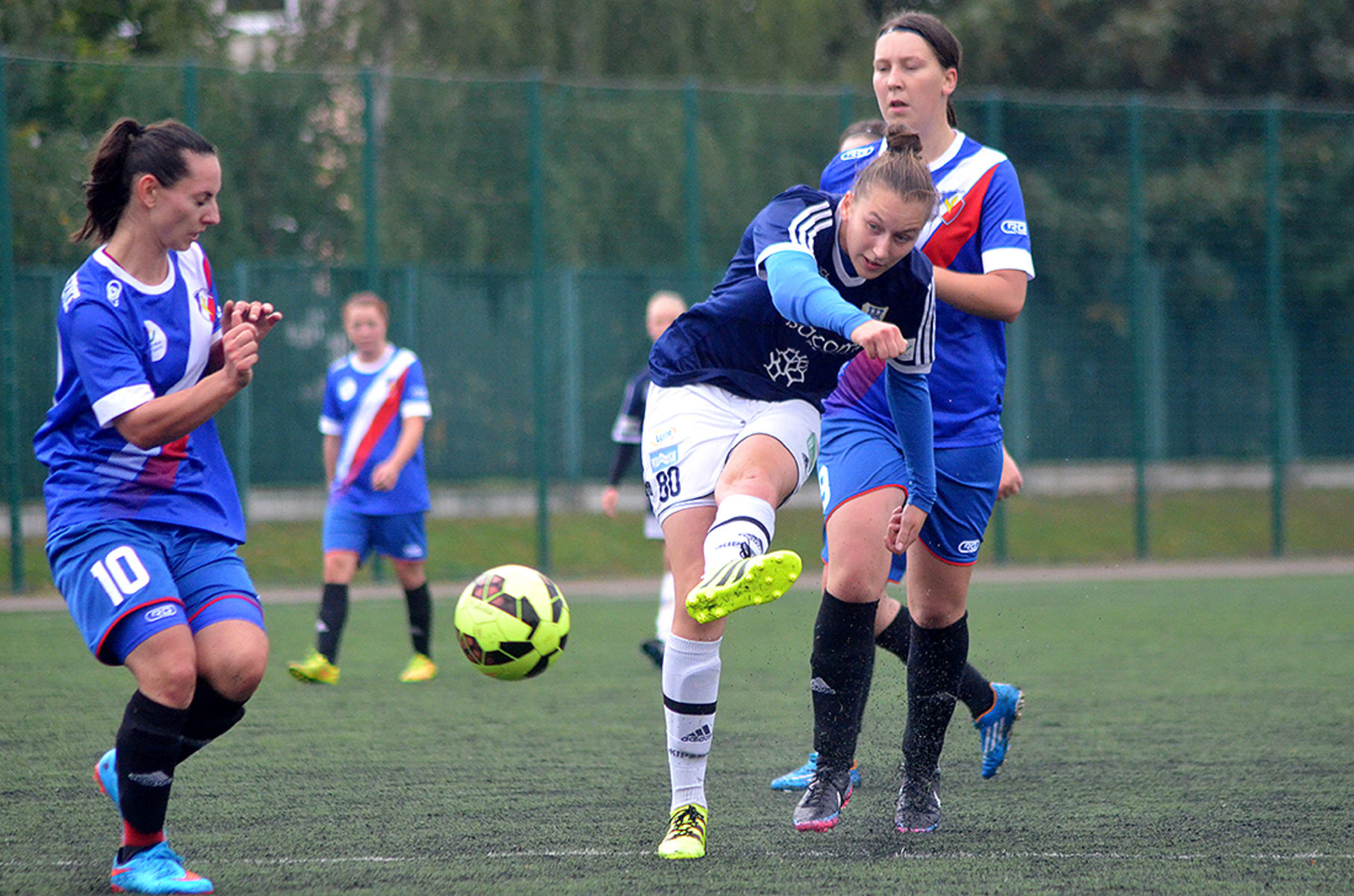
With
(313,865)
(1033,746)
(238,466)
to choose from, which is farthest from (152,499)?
(238,466)

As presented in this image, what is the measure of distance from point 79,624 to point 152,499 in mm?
342

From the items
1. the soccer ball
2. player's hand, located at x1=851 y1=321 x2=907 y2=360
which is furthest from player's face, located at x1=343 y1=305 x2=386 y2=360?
player's hand, located at x1=851 y1=321 x2=907 y2=360

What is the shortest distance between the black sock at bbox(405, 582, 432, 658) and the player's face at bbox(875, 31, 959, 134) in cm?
423

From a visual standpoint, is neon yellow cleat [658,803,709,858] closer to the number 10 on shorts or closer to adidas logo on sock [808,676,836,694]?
adidas logo on sock [808,676,836,694]

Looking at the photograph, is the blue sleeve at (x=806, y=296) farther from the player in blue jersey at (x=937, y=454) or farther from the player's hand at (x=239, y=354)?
the player's hand at (x=239, y=354)

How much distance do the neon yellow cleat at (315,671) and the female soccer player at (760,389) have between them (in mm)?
3498

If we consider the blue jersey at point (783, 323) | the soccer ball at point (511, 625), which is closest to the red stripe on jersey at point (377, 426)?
the soccer ball at point (511, 625)

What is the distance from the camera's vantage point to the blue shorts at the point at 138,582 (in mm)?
3547

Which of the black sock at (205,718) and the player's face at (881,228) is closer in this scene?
the player's face at (881,228)

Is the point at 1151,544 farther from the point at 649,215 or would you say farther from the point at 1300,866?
the point at 1300,866

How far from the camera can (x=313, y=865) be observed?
383 centimetres

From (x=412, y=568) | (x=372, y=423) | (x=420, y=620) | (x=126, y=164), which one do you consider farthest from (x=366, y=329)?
(x=126, y=164)

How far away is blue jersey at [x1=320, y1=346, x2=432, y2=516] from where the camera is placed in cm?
784

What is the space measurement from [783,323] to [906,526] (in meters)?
0.63
